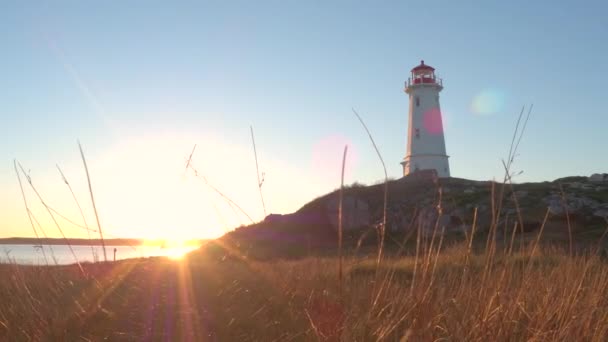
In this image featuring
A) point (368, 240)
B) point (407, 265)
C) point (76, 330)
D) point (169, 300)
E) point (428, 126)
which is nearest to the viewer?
point (76, 330)

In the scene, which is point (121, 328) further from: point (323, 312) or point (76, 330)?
point (323, 312)

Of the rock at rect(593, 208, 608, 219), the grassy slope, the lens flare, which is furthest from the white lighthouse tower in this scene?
the grassy slope

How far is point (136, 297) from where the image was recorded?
305 inches

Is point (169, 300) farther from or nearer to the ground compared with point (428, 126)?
nearer to the ground

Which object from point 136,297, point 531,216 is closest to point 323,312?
point 136,297

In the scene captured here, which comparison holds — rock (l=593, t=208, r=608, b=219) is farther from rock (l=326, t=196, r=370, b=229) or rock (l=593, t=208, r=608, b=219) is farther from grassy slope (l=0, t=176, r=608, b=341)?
grassy slope (l=0, t=176, r=608, b=341)

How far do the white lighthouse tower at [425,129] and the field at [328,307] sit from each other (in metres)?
40.7

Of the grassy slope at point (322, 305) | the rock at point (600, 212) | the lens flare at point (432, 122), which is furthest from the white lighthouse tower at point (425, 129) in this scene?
the grassy slope at point (322, 305)

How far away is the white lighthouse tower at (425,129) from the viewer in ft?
159

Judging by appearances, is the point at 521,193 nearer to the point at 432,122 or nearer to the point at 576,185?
the point at 576,185

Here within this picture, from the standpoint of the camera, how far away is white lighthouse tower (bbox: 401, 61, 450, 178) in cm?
4856

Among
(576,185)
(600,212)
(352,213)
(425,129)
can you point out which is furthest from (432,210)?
(425,129)

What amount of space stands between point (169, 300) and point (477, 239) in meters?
19.9

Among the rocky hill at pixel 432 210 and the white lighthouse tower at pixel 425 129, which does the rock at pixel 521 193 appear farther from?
the white lighthouse tower at pixel 425 129
